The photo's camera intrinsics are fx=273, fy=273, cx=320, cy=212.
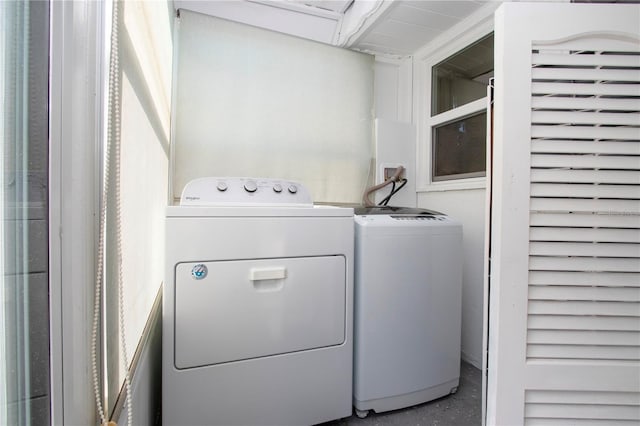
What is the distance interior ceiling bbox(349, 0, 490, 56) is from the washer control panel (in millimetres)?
1343

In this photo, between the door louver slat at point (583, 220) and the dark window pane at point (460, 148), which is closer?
the door louver slat at point (583, 220)

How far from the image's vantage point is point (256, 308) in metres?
1.08

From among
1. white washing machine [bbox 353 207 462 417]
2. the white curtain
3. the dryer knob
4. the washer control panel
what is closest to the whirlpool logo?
the washer control panel

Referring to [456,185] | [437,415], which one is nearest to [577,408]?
[437,415]

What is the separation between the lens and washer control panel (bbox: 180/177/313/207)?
127 centimetres

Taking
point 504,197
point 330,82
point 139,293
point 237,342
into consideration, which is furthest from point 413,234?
point 330,82

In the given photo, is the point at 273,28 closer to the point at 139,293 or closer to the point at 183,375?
the point at 139,293

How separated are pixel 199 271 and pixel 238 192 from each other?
0.45 meters

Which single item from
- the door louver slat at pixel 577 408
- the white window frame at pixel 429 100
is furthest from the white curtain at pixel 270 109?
the door louver slat at pixel 577 408

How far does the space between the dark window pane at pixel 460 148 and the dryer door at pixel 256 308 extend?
4.09 feet

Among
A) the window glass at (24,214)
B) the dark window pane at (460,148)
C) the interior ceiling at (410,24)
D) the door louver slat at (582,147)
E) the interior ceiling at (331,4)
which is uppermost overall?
the interior ceiling at (331,4)

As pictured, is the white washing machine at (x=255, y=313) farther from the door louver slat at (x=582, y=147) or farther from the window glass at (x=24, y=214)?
the door louver slat at (x=582, y=147)

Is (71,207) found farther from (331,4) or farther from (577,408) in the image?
(331,4)

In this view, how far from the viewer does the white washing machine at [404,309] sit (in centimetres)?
130
